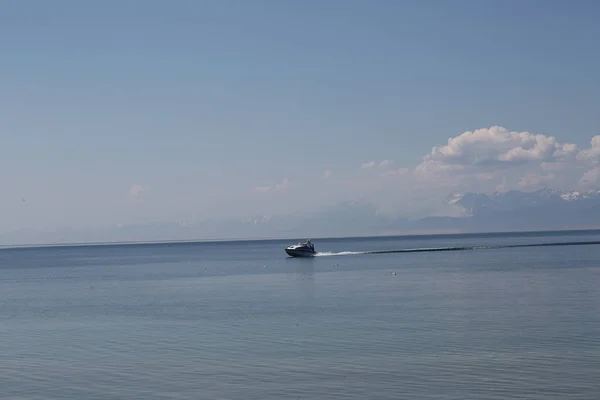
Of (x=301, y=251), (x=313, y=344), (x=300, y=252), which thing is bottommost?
(x=313, y=344)

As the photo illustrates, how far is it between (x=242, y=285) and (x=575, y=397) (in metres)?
70.9

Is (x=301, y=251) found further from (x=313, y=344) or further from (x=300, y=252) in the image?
(x=313, y=344)

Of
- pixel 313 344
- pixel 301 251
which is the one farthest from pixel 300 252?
pixel 313 344

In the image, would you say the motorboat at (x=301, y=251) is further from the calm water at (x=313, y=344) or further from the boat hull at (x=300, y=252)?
the calm water at (x=313, y=344)

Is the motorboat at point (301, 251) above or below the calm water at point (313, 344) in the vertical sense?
above

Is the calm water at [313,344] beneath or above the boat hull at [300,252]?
beneath

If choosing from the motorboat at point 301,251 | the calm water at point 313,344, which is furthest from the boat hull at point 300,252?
the calm water at point 313,344

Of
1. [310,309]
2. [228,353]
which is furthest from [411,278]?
[228,353]

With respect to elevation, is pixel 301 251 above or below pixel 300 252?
above

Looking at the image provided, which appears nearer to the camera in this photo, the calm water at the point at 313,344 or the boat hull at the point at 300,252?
the calm water at the point at 313,344

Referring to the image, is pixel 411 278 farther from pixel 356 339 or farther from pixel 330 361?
pixel 330 361

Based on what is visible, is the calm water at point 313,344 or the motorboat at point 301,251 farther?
the motorboat at point 301,251

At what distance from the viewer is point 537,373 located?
34.4m

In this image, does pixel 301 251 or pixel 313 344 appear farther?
pixel 301 251
